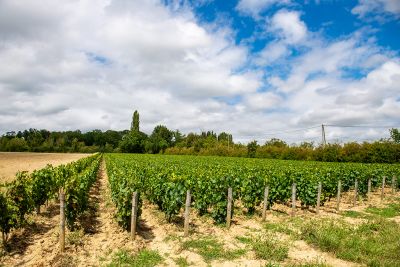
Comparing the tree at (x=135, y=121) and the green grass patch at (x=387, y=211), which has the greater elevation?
the tree at (x=135, y=121)

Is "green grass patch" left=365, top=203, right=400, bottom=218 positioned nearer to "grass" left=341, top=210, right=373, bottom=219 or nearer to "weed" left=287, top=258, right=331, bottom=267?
"grass" left=341, top=210, right=373, bottom=219

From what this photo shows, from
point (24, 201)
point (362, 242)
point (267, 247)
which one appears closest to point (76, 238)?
point (24, 201)

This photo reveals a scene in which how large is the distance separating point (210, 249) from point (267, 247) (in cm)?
150

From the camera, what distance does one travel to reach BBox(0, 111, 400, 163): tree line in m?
44.8

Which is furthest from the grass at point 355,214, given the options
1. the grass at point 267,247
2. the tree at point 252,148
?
the tree at point 252,148

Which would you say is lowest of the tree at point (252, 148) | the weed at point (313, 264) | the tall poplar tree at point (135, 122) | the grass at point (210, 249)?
the grass at point (210, 249)

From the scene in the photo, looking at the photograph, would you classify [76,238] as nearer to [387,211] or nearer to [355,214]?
[355,214]

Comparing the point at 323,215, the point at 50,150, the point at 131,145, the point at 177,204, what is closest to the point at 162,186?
the point at 177,204

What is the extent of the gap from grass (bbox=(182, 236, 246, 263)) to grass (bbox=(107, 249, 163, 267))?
3.28ft

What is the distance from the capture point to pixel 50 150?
112312mm

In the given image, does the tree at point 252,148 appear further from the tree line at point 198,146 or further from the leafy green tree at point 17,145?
the leafy green tree at point 17,145

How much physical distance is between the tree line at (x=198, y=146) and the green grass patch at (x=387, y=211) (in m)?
32.7

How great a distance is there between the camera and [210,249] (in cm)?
816

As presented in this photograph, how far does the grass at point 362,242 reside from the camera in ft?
24.6
